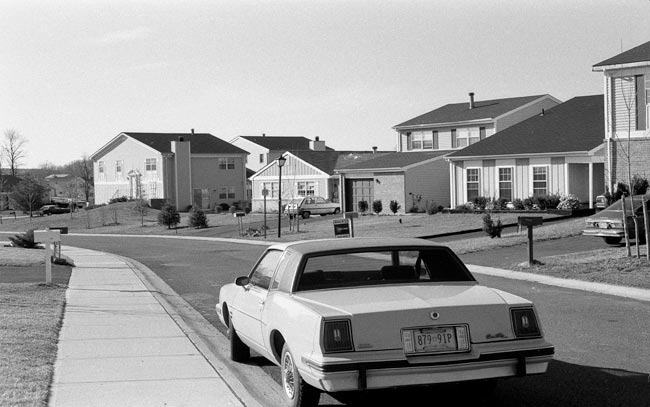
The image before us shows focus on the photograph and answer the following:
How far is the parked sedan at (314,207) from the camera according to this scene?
57.4 metres

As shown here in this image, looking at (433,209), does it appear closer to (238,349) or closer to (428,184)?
(428,184)

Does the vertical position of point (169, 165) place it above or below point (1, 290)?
above

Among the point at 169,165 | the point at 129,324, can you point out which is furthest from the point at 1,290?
the point at 169,165

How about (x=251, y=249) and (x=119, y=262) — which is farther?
(x=251, y=249)

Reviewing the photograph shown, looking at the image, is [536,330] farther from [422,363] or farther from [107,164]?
[107,164]

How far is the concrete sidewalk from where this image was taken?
306 inches

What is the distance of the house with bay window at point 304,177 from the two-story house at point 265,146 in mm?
27954

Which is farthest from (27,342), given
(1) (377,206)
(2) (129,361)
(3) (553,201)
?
(1) (377,206)

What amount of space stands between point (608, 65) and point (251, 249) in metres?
16.2

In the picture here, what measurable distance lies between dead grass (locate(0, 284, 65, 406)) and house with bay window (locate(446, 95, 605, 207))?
95.5ft

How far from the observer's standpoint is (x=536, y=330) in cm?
705

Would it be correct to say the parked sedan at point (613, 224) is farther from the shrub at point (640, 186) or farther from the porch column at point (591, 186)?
the porch column at point (591, 186)

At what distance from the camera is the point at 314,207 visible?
192 ft

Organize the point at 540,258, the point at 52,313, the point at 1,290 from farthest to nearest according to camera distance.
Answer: the point at 540,258, the point at 1,290, the point at 52,313
